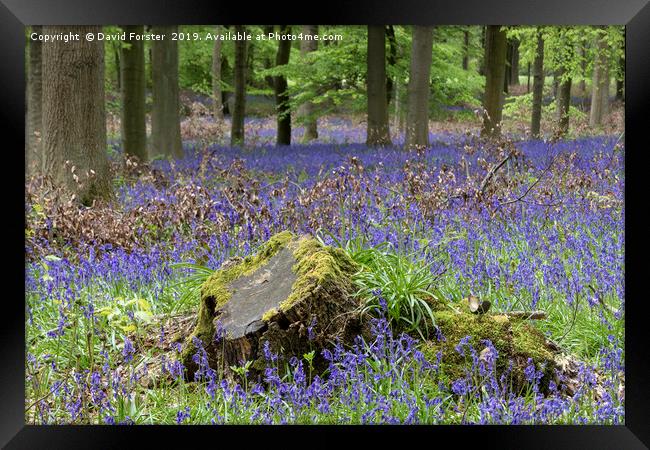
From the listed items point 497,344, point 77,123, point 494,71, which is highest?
point 494,71

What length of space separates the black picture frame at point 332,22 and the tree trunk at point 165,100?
1035cm

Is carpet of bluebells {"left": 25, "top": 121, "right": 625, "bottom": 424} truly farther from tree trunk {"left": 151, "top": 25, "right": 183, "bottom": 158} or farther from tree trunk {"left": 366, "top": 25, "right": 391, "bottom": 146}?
tree trunk {"left": 366, "top": 25, "right": 391, "bottom": 146}

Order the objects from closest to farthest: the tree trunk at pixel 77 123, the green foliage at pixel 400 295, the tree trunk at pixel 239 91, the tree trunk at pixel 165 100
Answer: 1. the green foliage at pixel 400 295
2. the tree trunk at pixel 77 123
3. the tree trunk at pixel 165 100
4. the tree trunk at pixel 239 91

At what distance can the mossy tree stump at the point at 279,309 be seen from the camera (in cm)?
340

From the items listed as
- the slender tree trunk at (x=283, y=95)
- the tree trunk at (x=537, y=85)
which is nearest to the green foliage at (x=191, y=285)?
the tree trunk at (x=537, y=85)

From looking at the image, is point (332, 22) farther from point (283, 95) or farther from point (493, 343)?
→ point (283, 95)

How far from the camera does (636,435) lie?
2846mm

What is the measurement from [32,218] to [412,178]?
3608mm

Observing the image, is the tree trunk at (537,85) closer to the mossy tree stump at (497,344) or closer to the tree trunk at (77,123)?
the tree trunk at (77,123)

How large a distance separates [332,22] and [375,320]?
1.57 metres

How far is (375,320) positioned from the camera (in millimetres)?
3568

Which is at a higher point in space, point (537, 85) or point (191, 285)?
point (537, 85)

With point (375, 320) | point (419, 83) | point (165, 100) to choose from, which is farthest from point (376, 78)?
point (375, 320)

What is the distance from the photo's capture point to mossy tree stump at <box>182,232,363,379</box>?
3.40 meters
